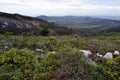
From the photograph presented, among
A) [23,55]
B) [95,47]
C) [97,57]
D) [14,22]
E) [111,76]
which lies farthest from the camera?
[14,22]

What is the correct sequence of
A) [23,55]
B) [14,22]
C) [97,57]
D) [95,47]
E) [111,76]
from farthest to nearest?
[14,22] → [95,47] → [97,57] → [23,55] → [111,76]

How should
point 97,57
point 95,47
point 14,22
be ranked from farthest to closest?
point 14,22, point 95,47, point 97,57

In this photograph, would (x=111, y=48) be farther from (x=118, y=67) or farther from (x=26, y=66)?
(x=26, y=66)

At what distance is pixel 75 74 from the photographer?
24.1 ft

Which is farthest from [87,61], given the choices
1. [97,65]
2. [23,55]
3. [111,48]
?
[111,48]

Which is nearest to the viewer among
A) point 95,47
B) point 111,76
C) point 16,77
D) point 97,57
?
point 16,77

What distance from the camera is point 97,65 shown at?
794 centimetres

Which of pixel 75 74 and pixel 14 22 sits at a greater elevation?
pixel 75 74

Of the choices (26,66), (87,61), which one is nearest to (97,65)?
(87,61)

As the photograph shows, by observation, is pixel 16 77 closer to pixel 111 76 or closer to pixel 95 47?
pixel 111 76

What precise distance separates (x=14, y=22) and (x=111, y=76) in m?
99.9

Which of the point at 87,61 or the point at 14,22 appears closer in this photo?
the point at 87,61

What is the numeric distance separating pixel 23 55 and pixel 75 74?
6.60ft

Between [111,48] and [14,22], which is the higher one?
[111,48]
